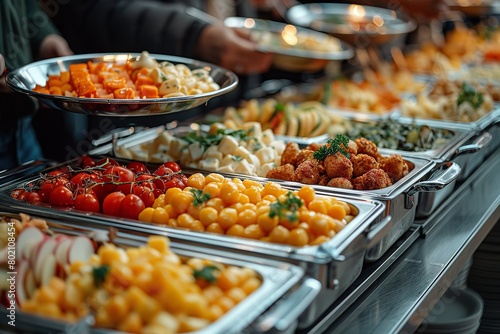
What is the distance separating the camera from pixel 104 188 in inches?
77.9

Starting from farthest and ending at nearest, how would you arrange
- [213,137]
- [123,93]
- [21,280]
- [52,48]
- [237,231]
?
[52,48], [213,137], [123,93], [237,231], [21,280]

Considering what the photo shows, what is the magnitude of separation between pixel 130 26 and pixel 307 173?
157 cm

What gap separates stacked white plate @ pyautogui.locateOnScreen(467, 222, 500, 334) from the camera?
291 cm

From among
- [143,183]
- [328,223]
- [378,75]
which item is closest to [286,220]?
[328,223]

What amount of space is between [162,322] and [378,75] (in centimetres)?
330

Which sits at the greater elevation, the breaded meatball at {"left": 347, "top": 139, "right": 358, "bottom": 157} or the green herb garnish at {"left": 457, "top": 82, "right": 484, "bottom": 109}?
the breaded meatball at {"left": 347, "top": 139, "right": 358, "bottom": 157}

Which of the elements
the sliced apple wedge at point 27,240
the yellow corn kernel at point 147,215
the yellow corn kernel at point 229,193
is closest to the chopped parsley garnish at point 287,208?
the yellow corn kernel at point 229,193

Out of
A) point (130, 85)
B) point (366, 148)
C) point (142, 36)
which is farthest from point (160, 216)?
point (142, 36)

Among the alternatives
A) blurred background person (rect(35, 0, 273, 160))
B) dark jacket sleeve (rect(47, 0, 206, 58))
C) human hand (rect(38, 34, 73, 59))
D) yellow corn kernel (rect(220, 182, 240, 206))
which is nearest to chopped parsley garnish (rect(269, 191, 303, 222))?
yellow corn kernel (rect(220, 182, 240, 206))

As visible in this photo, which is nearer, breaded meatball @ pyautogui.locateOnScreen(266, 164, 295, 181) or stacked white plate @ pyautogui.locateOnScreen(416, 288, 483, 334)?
breaded meatball @ pyautogui.locateOnScreen(266, 164, 295, 181)

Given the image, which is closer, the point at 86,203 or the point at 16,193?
the point at 86,203

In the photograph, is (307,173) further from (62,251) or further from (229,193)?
(62,251)

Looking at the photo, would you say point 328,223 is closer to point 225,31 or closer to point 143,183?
point 143,183

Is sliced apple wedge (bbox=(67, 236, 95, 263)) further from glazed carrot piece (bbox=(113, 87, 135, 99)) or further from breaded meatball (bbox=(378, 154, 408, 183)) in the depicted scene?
breaded meatball (bbox=(378, 154, 408, 183))
